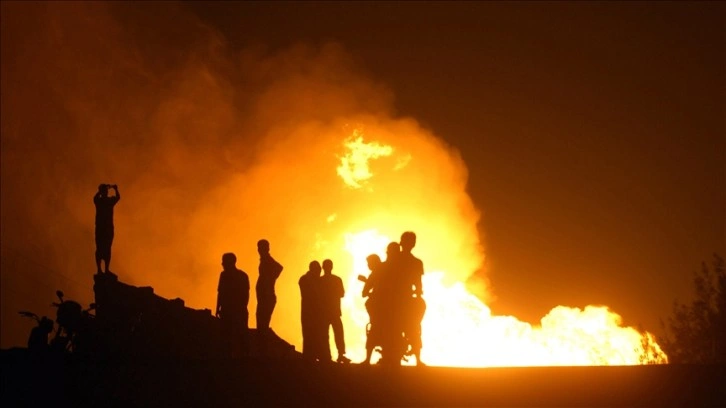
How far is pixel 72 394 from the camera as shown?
14008 millimetres

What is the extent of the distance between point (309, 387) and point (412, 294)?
4124 millimetres

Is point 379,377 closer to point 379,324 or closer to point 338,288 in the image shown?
point 379,324

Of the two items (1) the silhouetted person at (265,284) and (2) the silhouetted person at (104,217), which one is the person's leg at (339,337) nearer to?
(1) the silhouetted person at (265,284)

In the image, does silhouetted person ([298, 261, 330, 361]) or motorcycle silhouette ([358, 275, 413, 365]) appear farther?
silhouetted person ([298, 261, 330, 361])

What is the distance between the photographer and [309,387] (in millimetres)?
14250

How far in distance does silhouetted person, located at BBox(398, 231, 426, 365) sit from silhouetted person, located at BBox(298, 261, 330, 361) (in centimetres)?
205

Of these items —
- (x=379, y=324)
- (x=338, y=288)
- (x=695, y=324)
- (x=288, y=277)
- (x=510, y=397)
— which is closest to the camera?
(x=510, y=397)

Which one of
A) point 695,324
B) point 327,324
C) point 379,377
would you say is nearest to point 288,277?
point 695,324

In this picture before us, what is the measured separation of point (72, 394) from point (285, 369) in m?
3.06

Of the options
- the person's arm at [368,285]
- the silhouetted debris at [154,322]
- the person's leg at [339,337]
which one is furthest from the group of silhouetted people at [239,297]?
the silhouetted debris at [154,322]

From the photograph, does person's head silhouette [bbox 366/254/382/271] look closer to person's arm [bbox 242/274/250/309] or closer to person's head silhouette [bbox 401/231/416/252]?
person's head silhouette [bbox 401/231/416/252]

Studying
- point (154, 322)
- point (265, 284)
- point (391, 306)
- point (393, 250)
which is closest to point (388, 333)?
point (391, 306)

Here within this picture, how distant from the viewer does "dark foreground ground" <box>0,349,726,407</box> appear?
1388cm

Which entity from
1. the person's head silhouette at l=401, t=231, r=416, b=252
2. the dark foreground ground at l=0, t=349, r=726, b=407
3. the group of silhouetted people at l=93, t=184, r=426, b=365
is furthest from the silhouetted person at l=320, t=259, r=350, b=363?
the dark foreground ground at l=0, t=349, r=726, b=407
